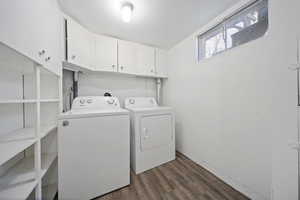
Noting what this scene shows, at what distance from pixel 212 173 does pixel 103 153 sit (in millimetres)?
1599

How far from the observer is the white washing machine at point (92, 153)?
3.84 feet

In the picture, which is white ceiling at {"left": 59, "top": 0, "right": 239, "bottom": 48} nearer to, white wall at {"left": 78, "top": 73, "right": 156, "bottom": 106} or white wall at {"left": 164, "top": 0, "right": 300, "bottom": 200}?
white wall at {"left": 164, "top": 0, "right": 300, "bottom": 200}

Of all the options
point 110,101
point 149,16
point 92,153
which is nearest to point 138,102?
point 110,101

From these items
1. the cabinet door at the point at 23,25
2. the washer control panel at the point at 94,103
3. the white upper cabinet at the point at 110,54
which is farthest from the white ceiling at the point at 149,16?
the washer control panel at the point at 94,103

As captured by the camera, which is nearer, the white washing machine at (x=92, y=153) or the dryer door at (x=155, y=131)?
the white washing machine at (x=92, y=153)

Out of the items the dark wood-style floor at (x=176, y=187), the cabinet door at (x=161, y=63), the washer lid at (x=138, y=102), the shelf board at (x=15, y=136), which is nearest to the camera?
the shelf board at (x=15, y=136)

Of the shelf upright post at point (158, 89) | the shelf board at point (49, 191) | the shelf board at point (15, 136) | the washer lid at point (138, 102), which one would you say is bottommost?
the shelf board at point (49, 191)

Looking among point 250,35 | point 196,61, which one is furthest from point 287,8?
point 196,61

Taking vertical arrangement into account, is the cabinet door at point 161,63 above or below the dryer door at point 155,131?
above

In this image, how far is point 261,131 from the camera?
1.15 metres

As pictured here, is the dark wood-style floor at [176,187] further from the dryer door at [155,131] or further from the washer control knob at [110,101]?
the washer control knob at [110,101]

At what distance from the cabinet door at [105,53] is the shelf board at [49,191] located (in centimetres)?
170

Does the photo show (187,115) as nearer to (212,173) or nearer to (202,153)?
(202,153)

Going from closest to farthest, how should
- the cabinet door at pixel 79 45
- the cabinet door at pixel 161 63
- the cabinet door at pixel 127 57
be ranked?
the cabinet door at pixel 79 45 → the cabinet door at pixel 127 57 → the cabinet door at pixel 161 63
